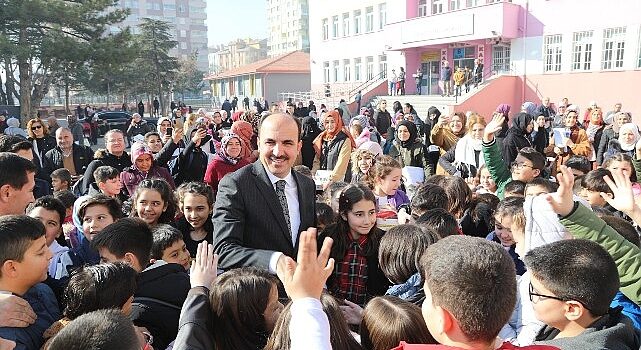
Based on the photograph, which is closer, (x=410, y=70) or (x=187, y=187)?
(x=187, y=187)

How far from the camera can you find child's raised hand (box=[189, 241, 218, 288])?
207cm

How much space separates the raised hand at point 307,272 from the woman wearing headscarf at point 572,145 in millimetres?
6629

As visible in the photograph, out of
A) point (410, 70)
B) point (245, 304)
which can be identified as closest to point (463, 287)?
point (245, 304)

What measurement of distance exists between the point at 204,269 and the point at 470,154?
14.7 feet

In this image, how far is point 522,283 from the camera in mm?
2510

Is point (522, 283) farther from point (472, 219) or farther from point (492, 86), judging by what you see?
point (492, 86)

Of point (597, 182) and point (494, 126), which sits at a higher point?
point (494, 126)

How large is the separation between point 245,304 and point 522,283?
4.88ft

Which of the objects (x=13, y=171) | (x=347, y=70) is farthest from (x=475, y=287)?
(x=347, y=70)

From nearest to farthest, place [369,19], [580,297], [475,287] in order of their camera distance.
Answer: [475,287] → [580,297] → [369,19]

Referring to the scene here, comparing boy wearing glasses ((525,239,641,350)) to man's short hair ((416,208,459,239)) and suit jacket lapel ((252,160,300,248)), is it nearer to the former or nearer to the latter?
man's short hair ((416,208,459,239))

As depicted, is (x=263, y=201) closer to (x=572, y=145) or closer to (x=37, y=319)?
(x=37, y=319)

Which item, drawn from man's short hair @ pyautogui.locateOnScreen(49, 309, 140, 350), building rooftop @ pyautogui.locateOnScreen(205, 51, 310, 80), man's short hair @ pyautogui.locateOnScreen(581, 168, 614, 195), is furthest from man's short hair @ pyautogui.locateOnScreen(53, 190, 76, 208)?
building rooftop @ pyautogui.locateOnScreen(205, 51, 310, 80)

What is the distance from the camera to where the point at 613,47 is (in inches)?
706
